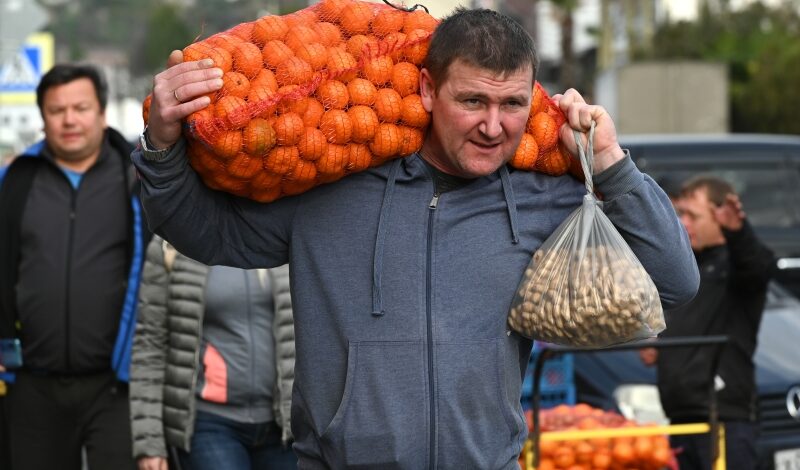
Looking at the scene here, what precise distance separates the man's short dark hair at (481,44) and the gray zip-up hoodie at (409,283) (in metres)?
0.28

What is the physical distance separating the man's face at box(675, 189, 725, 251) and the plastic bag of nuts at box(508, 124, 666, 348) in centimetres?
324

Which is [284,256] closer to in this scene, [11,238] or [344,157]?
[344,157]

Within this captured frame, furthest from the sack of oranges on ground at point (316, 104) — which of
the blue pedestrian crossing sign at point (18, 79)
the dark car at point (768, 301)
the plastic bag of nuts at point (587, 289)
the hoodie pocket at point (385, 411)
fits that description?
the blue pedestrian crossing sign at point (18, 79)

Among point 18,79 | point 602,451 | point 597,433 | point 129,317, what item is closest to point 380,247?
point 129,317

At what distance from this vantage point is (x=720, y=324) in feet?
20.8

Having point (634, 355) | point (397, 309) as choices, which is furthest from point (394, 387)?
point (634, 355)

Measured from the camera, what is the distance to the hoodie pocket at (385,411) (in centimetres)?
308

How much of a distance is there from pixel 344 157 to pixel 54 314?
2.48 metres

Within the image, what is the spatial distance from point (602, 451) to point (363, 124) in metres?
A: 2.99

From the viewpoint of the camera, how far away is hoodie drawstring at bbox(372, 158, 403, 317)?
3129mm

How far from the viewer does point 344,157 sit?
3.20 meters

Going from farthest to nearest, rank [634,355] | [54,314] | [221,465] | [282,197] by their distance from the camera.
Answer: [634,355]
[54,314]
[221,465]
[282,197]

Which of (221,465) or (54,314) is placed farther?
(54,314)

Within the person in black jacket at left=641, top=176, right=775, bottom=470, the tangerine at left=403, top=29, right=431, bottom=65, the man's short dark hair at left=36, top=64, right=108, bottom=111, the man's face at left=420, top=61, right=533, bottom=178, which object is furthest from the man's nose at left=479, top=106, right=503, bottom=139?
the person in black jacket at left=641, top=176, right=775, bottom=470
